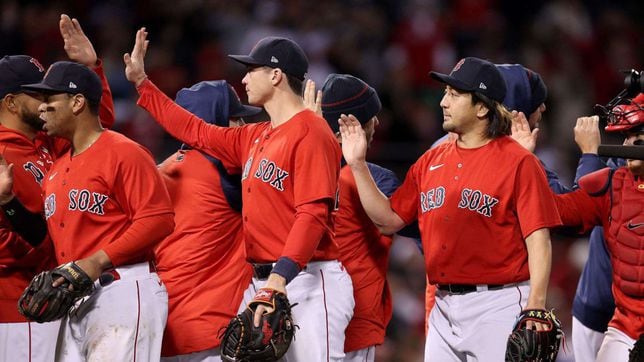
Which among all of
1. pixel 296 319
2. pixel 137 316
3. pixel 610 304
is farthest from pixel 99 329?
pixel 610 304

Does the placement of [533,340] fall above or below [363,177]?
below

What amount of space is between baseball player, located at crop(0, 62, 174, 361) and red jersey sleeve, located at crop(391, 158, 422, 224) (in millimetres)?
1133

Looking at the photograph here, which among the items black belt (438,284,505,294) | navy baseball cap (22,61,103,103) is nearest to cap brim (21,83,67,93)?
navy baseball cap (22,61,103,103)

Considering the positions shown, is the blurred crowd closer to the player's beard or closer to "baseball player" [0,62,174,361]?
the player's beard

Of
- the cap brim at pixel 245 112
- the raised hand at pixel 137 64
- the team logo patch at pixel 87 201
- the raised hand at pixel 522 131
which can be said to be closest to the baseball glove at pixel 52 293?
the team logo patch at pixel 87 201

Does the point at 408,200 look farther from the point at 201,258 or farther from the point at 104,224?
the point at 104,224

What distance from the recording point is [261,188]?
5027 millimetres

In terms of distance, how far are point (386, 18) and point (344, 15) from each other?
0.51m

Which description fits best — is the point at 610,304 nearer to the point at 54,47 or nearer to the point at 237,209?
the point at 237,209

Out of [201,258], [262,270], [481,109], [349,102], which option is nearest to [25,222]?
[201,258]

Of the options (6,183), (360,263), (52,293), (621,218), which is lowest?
(360,263)

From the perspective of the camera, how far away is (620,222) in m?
5.24

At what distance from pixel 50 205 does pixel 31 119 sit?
61 centimetres

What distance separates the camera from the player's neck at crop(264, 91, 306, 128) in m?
5.17
